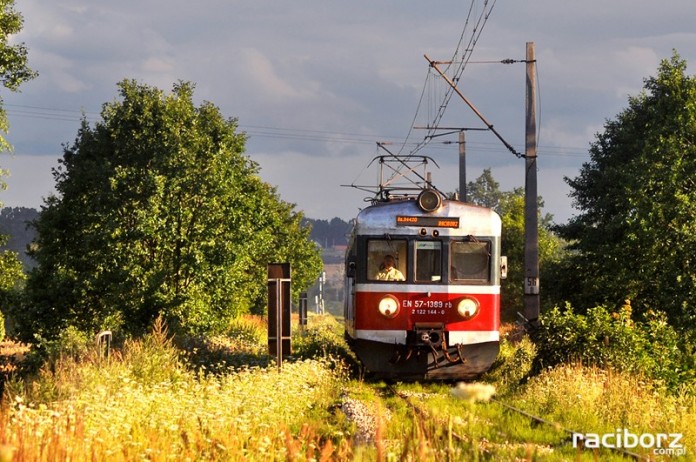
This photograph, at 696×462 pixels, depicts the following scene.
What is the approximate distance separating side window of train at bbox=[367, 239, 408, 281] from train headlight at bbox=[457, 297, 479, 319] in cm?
117

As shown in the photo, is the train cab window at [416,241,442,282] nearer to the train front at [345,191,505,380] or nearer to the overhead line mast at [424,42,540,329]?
the train front at [345,191,505,380]

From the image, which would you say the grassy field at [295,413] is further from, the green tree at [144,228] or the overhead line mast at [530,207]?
the green tree at [144,228]

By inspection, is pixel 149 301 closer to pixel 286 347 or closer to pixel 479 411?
pixel 286 347

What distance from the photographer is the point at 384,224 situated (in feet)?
54.9

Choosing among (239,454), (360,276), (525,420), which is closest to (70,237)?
(360,276)

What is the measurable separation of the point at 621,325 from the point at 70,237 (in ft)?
69.0

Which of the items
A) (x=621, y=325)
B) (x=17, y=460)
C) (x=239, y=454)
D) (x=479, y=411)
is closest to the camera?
(x=17, y=460)

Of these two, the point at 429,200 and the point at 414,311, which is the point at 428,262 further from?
the point at 429,200

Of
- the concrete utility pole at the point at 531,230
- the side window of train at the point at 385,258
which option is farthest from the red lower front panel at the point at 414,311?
the concrete utility pole at the point at 531,230

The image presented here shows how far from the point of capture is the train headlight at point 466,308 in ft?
54.5

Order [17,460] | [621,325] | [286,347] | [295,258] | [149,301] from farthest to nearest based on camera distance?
[295,258], [149,301], [621,325], [286,347], [17,460]

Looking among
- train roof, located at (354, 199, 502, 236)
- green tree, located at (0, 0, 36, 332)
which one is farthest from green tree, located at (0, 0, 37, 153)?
train roof, located at (354, 199, 502, 236)

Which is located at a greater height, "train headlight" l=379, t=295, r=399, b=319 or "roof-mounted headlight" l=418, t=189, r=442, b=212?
"roof-mounted headlight" l=418, t=189, r=442, b=212

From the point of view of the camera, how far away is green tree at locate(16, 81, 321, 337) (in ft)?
96.2
